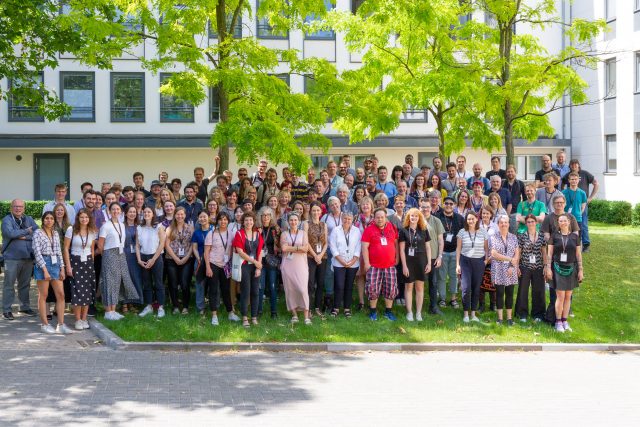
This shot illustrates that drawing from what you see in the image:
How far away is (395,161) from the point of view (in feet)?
116

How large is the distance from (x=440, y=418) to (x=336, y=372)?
95.2 inches

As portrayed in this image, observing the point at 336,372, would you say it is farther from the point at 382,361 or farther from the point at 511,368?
the point at 511,368

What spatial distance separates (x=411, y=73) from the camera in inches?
→ 790

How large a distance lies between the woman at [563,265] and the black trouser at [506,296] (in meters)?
0.70

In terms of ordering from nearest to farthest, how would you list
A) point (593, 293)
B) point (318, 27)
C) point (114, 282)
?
point (114, 282) → point (593, 293) → point (318, 27)

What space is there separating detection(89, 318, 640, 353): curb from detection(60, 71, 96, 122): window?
875 inches

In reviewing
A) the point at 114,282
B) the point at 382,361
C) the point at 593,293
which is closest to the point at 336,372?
the point at 382,361

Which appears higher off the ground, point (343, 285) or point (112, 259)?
point (112, 259)

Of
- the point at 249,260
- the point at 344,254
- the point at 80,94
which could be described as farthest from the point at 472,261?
the point at 80,94

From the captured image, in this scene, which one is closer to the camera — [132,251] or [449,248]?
[132,251]

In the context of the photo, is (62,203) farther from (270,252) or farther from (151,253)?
(270,252)

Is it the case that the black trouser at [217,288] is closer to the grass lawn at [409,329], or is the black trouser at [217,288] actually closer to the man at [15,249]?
the grass lawn at [409,329]

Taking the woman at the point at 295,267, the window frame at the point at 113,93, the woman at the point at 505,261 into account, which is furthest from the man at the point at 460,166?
the window frame at the point at 113,93

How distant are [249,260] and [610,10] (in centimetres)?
2408
